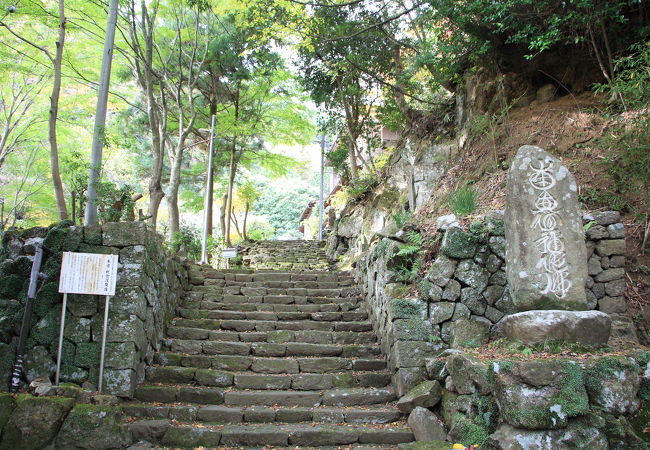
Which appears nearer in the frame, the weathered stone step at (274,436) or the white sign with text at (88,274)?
the weathered stone step at (274,436)

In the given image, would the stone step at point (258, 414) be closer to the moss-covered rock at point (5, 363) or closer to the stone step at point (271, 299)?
the moss-covered rock at point (5, 363)

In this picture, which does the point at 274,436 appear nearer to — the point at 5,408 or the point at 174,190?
the point at 5,408

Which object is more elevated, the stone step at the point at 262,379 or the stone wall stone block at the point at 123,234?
the stone wall stone block at the point at 123,234

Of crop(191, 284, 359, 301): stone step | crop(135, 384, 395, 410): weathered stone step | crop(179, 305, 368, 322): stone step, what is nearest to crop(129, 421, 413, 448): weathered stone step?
crop(135, 384, 395, 410): weathered stone step

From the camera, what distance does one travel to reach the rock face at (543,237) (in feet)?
15.9

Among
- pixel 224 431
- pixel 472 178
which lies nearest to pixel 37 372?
pixel 224 431

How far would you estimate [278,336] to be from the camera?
24.9 feet

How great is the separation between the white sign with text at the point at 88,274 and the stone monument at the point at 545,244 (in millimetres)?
5016

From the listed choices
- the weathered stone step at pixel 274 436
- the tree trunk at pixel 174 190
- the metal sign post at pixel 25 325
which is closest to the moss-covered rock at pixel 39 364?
the metal sign post at pixel 25 325

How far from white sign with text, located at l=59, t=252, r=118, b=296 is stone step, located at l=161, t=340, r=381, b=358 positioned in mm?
1847

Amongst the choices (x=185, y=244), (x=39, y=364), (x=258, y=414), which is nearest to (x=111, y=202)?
(x=39, y=364)

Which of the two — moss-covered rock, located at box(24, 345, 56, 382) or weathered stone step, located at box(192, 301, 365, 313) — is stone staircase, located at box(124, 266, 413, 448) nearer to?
weathered stone step, located at box(192, 301, 365, 313)

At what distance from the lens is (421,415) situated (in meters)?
5.30

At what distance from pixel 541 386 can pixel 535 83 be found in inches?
299
